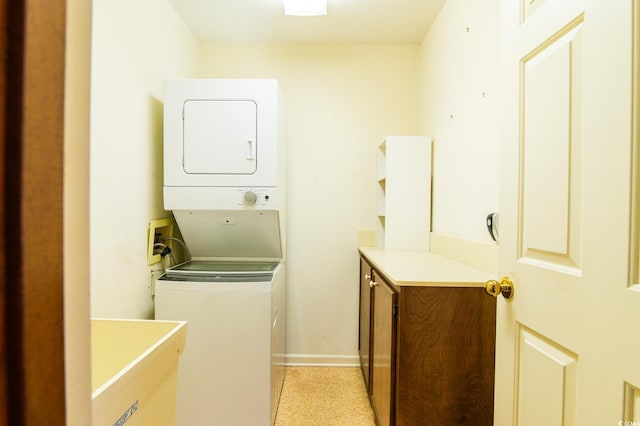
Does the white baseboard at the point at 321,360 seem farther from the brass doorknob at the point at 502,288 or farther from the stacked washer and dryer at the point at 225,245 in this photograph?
the brass doorknob at the point at 502,288

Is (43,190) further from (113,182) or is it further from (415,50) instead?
(415,50)

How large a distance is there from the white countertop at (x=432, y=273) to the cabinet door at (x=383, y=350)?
0.26ft

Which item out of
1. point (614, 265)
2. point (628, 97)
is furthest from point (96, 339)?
point (628, 97)

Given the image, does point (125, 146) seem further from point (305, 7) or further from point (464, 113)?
point (464, 113)

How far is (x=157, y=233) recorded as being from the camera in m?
1.86

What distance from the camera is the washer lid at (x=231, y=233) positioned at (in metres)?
1.88

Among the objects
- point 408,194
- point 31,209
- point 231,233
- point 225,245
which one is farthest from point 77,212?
point 408,194

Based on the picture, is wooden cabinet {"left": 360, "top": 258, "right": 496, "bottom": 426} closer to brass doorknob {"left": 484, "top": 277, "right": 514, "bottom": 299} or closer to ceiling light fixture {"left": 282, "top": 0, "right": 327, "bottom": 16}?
brass doorknob {"left": 484, "top": 277, "right": 514, "bottom": 299}

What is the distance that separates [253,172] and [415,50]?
1.88m

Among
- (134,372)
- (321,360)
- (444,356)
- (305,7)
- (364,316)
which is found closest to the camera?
(134,372)

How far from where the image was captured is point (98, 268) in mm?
1344

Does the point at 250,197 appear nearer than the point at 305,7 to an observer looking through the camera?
Yes

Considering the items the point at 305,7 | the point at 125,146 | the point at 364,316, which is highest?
the point at 305,7

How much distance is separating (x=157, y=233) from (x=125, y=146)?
0.60 metres
